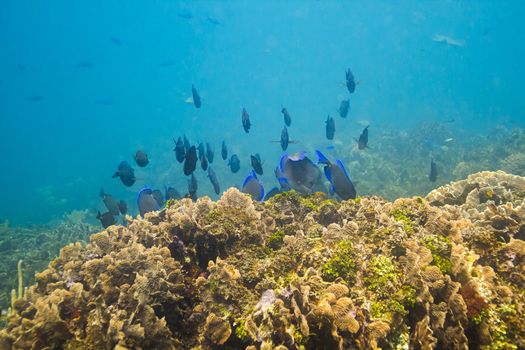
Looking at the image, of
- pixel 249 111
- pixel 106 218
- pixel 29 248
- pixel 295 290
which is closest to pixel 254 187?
pixel 295 290

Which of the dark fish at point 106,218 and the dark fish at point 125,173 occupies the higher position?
the dark fish at point 125,173

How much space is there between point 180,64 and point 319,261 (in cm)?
16872

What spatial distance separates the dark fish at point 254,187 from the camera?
4551 mm

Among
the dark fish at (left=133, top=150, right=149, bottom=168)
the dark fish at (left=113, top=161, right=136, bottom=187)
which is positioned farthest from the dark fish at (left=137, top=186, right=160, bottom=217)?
the dark fish at (left=133, top=150, right=149, bottom=168)

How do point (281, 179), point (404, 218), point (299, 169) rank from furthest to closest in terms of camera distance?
1. point (281, 179)
2. point (299, 169)
3. point (404, 218)

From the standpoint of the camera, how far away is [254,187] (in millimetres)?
4586

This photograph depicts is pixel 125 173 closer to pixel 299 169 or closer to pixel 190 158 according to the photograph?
pixel 190 158

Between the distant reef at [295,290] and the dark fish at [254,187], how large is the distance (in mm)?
1537

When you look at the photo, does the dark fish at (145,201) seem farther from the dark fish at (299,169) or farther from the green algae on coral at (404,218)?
the green algae on coral at (404,218)

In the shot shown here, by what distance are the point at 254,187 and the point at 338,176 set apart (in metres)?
1.37

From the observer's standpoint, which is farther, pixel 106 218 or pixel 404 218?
pixel 106 218

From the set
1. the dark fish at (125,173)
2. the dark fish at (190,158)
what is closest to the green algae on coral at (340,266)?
the dark fish at (190,158)

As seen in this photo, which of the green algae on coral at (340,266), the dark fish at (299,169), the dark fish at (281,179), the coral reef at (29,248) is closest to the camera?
the green algae on coral at (340,266)

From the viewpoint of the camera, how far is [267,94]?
111562 millimetres
